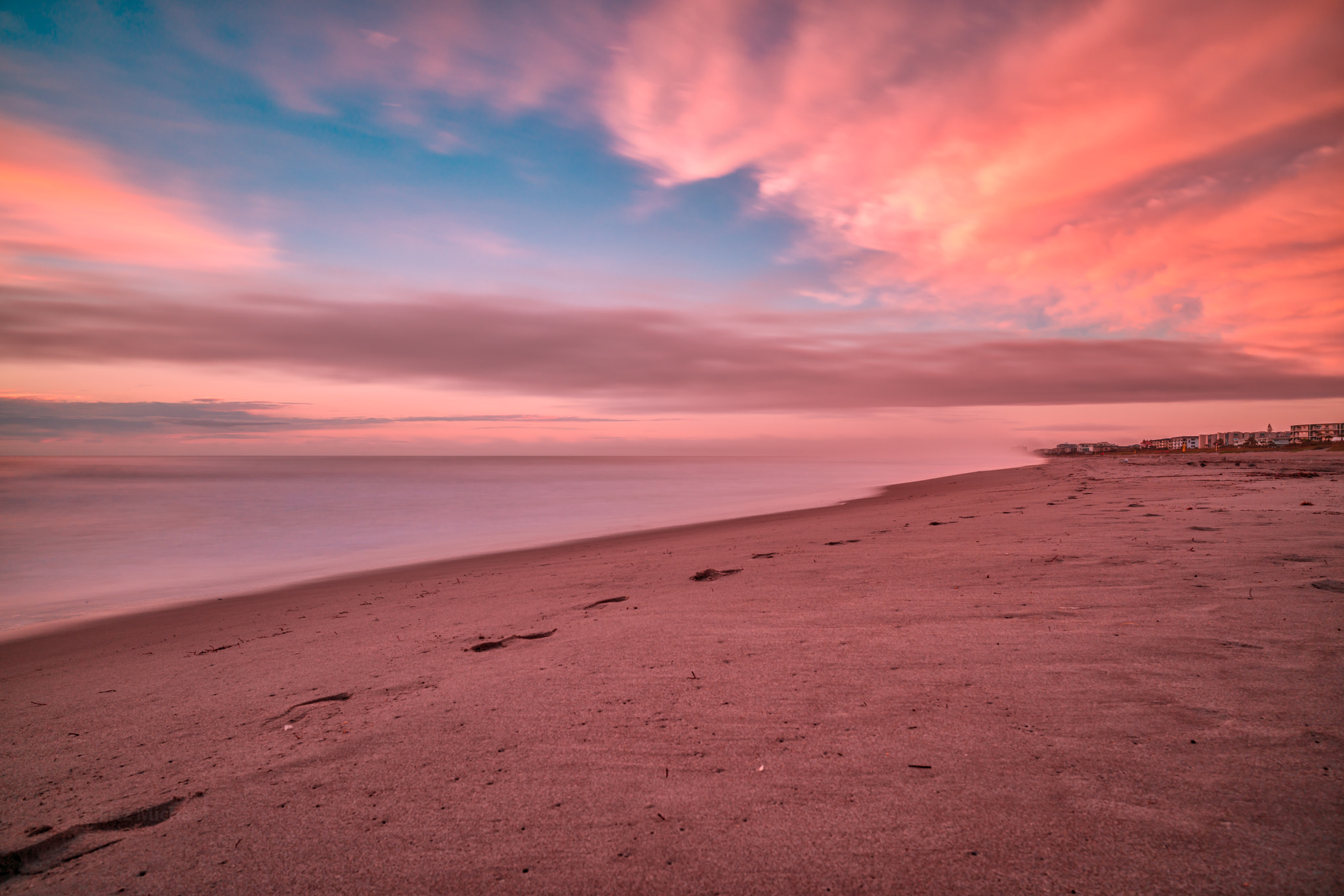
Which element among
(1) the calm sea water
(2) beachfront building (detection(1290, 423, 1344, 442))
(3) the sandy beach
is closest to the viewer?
(3) the sandy beach

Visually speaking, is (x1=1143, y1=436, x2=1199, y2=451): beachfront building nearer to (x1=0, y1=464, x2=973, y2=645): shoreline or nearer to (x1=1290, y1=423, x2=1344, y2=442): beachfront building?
(x1=1290, y1=423, x2=1344, y2=442): beachfront building

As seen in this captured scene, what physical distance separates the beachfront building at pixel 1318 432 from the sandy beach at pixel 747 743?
304 ft

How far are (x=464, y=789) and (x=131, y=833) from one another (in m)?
1.40

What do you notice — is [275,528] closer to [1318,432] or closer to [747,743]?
[747,743]

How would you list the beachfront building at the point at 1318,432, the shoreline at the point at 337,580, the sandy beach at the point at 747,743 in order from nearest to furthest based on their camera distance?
1. the sandy beach at the point at 747,743
2. the shoreline at the point at 337,580
3. the beachfront building at the point at 1318,432

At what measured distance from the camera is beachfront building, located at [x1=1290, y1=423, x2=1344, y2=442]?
72.9 metres

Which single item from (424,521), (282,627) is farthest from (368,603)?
(424,521)

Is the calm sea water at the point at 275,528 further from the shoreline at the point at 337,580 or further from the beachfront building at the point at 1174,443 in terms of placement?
the beachfront building at the point at 1174,443

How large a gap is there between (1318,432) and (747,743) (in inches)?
4416

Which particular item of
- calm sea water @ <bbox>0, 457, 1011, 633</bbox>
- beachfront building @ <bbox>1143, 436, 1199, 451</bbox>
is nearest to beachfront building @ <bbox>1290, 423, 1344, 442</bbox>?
beachfront building @ <bbox>1143, 436, 1199, 451</bbox>

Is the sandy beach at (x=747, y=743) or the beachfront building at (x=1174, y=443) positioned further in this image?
the beachfront building at (x=1174, y=443)

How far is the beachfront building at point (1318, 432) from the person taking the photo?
2869 inches

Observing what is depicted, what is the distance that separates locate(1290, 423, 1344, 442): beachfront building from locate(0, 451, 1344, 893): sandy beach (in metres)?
→ 92.6

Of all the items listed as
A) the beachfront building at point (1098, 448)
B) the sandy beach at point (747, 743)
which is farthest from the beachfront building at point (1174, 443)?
the sandy beach at point (747, 743)
